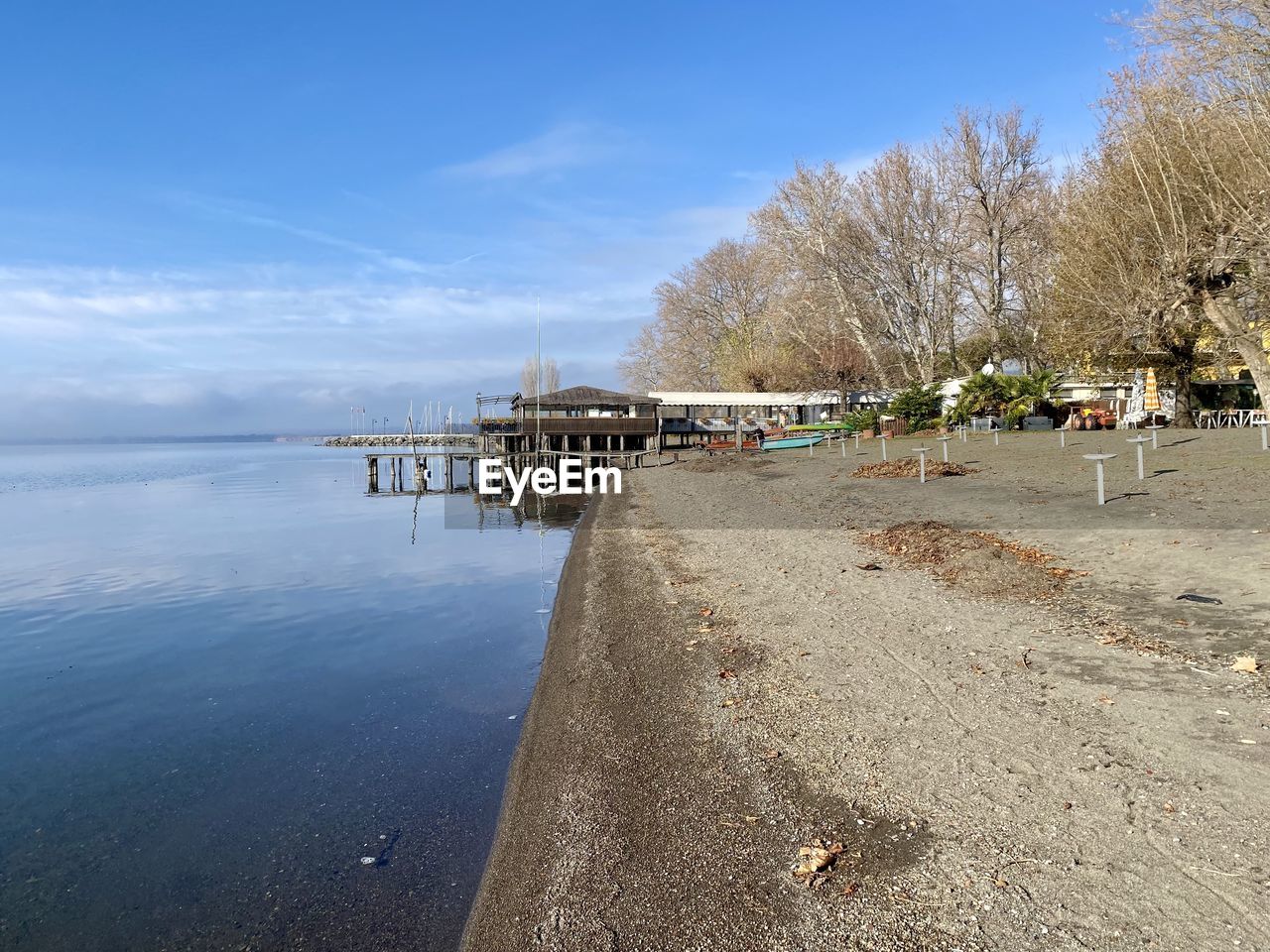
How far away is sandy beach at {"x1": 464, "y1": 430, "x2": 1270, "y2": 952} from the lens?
3576 millimetres

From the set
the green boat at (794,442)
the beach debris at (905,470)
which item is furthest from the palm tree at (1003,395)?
the beach debris at (905,470)

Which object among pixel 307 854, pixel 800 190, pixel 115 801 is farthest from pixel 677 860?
pixel 800 190

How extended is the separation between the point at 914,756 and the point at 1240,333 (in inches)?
706

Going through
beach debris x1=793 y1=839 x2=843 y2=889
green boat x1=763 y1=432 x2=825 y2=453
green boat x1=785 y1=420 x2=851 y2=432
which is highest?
green boat x1=785 y1=420 x2=851 y2=432

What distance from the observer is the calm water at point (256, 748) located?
15.8ft

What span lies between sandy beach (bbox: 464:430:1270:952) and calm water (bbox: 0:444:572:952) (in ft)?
2.28

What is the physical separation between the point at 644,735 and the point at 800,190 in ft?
154

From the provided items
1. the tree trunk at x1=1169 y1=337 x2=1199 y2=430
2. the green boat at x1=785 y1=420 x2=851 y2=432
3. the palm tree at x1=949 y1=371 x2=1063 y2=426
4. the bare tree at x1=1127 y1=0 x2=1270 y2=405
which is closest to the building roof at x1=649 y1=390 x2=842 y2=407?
the green boat at x1=785 y1=420 x2=851 y2=432

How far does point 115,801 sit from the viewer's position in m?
6.45

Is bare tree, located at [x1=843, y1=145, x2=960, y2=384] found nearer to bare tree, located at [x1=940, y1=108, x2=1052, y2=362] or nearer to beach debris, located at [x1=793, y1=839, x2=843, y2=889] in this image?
bare tree, located at [x1=940, y1=108, x2=1052, y2=362]

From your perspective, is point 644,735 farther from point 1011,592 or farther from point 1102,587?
point 1102,587

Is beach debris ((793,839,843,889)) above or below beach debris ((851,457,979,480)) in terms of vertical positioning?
below

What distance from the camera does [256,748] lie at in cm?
750

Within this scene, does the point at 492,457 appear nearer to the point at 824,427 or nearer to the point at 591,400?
the point at 591,400
